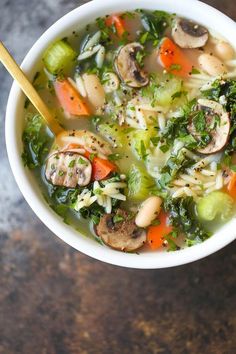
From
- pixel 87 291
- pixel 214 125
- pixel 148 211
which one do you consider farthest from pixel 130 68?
pixel 87 291

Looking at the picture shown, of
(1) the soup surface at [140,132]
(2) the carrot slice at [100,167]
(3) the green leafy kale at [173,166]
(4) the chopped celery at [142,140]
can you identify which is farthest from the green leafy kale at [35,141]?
(3) the green leafy kale at [173,166]

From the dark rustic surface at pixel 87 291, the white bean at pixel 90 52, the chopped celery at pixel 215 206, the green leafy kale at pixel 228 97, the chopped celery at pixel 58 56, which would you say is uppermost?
the chopped celery at pixel 58 56

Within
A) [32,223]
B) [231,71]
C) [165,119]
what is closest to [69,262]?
[32,223]

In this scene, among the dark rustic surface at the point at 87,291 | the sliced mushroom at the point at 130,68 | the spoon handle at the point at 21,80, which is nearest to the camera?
the spoon handle at the point at 21,80

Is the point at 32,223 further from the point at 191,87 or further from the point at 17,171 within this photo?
the point at 191,87

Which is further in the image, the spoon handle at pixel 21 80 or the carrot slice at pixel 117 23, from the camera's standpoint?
the carrot slice at pixel 117 23

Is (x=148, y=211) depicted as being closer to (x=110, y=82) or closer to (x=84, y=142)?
(x=84, y=142)

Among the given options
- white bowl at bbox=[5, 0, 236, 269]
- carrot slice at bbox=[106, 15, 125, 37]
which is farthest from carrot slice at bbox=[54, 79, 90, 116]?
carrot slice at bbox=[106, 15, 125, 37]

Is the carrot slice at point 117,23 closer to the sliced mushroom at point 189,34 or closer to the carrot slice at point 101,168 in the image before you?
the sliced mushroom at point 189,34
